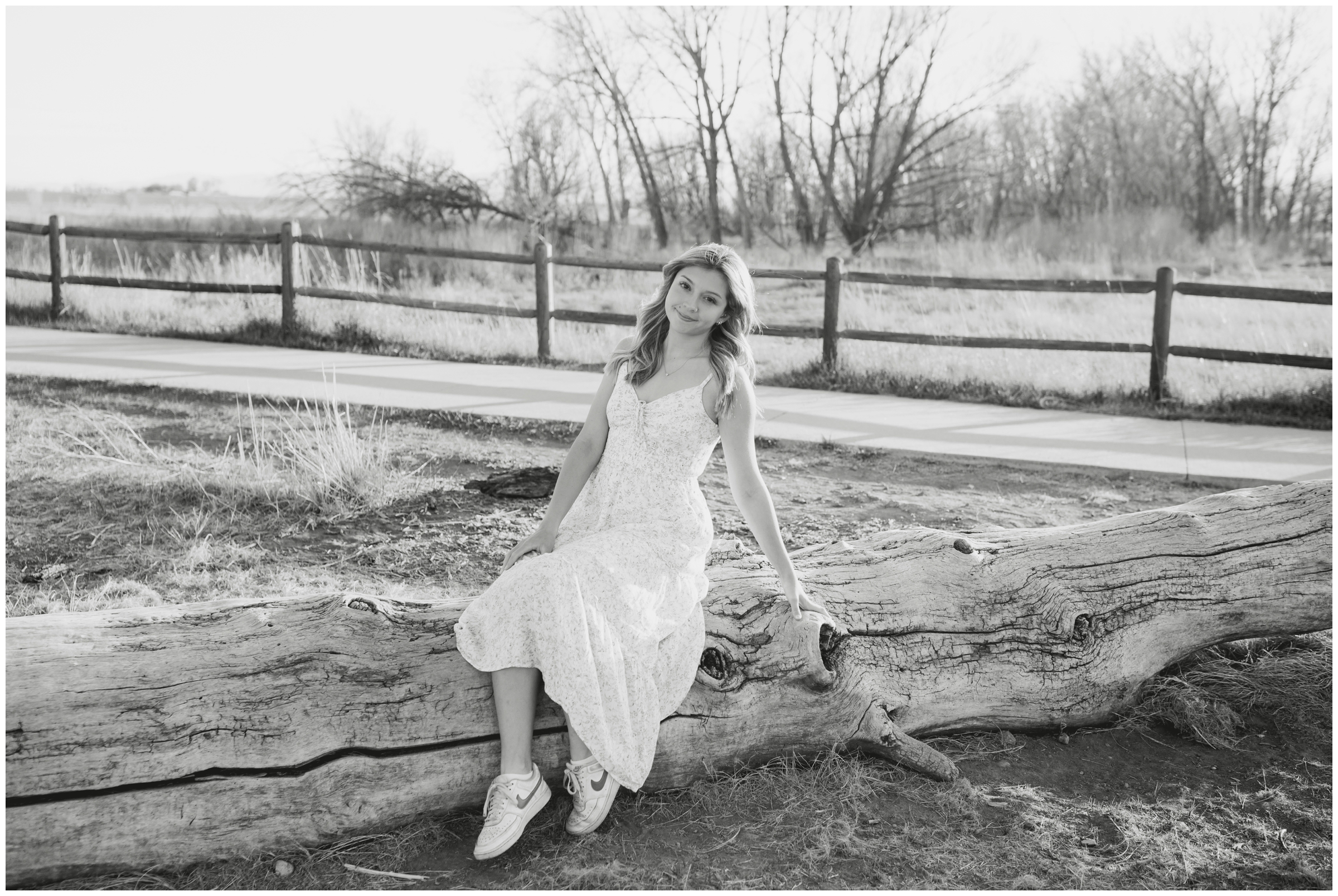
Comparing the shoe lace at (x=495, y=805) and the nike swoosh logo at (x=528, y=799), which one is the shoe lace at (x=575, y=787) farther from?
the shoe lace at (x=495, y=805)

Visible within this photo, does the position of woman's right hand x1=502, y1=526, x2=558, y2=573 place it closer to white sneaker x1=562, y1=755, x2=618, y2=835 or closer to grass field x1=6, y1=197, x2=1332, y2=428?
white sneaker x1=562, y1=755, x2=618, y2=835

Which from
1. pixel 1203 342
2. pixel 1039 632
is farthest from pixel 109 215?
pixel 1039 632

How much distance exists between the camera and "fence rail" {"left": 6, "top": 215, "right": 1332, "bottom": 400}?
29.0 feet

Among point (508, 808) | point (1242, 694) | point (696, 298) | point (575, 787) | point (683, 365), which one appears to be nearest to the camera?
point (508, 808)

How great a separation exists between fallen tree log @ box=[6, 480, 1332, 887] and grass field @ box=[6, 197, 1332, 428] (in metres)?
5.18

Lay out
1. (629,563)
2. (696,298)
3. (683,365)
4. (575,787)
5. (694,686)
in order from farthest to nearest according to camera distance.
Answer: (683,365)
(696,298)
(694,686)
(629,563)
(575,787)

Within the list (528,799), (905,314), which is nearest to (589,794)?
(528,799)

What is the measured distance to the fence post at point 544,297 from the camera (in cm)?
1077

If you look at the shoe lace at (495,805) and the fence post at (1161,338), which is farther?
the fence post at (1161,338)

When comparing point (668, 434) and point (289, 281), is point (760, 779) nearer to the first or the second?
point (668, 434)

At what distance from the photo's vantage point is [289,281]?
11.6 m

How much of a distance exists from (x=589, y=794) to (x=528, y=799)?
16 cm

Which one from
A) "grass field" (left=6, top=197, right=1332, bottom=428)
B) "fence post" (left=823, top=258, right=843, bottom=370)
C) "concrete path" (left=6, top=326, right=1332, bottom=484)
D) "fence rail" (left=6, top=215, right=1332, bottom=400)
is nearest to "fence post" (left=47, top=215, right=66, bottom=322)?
"fence rail" (left=6, top=215, right=1332, bottom=400)

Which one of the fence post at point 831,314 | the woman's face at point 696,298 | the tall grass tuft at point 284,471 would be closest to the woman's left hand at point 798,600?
the woman's face at point 696,298
